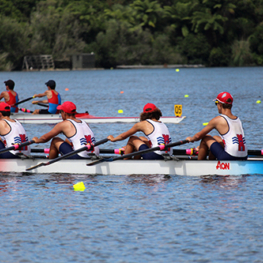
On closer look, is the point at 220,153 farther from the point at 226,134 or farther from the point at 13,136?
the point at 13,136

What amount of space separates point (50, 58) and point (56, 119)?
82.8 m

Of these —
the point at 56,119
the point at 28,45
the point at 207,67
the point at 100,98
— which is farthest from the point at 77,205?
the point at 207,67

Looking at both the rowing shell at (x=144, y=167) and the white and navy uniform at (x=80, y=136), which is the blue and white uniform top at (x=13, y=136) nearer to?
the rowing shell at (x=144, y=167)

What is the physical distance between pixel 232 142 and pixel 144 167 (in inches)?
79.6

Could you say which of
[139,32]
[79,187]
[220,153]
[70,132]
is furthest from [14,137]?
[139,32]

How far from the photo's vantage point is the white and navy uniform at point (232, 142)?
41.4ft

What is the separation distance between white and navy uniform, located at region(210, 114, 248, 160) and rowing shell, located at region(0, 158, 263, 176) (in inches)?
6.1

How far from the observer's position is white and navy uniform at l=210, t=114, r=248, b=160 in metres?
12.6

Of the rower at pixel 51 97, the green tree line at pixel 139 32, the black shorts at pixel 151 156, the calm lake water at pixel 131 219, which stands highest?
the green tree line at pixel 139 32

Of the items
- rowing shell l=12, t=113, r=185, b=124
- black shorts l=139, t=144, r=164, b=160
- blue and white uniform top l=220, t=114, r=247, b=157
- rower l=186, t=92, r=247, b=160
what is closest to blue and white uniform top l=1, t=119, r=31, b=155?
black shorts l=139, t=144, r=164, b=160

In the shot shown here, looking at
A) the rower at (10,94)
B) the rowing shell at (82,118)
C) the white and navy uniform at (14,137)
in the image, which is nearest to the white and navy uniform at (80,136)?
the white and navy uniform at (14,137)

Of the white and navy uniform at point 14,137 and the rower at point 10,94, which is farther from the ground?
the rower at point 10,94

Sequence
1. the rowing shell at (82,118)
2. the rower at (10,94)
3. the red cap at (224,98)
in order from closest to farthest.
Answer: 1. the red cap at (224,98)
2. the rower at (10,94)
3. the rowing shell at (82,118)

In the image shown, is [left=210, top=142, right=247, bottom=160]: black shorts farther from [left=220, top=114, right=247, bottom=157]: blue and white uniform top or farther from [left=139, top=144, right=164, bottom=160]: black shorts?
[left=139, top=144, right=164, bottom=160]: black shorts
